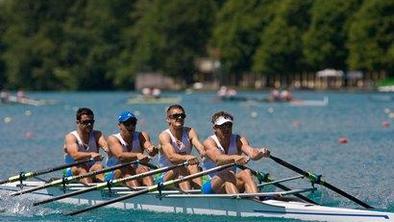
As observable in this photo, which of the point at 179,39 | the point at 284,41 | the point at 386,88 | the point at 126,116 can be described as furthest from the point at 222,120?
the point at 179,39

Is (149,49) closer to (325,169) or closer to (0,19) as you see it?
(0,19)

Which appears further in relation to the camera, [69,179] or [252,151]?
[69,179]

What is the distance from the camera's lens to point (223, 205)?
1919 centimetres

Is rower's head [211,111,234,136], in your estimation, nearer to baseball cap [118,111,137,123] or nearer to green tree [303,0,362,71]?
baseball cap [118,111,137,123]

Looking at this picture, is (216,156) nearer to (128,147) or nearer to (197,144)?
(197,144)

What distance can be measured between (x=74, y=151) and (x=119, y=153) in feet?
3.12

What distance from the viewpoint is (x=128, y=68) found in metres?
122

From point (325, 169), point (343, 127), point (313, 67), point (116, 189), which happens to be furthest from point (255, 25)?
point (116, 189)

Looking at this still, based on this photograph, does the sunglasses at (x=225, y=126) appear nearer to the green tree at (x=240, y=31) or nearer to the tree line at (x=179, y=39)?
the tree line at (x=179, y=39)

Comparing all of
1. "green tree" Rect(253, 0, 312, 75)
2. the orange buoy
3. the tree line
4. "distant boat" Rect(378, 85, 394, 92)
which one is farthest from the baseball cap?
"green tree" Rect(253, 0, 312, 75)

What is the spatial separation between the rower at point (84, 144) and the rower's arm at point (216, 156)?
93.7 inches

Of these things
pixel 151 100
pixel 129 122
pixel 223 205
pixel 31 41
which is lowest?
pixel 151 100

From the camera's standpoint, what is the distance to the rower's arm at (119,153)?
2069cm

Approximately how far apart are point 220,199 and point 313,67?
273ft
